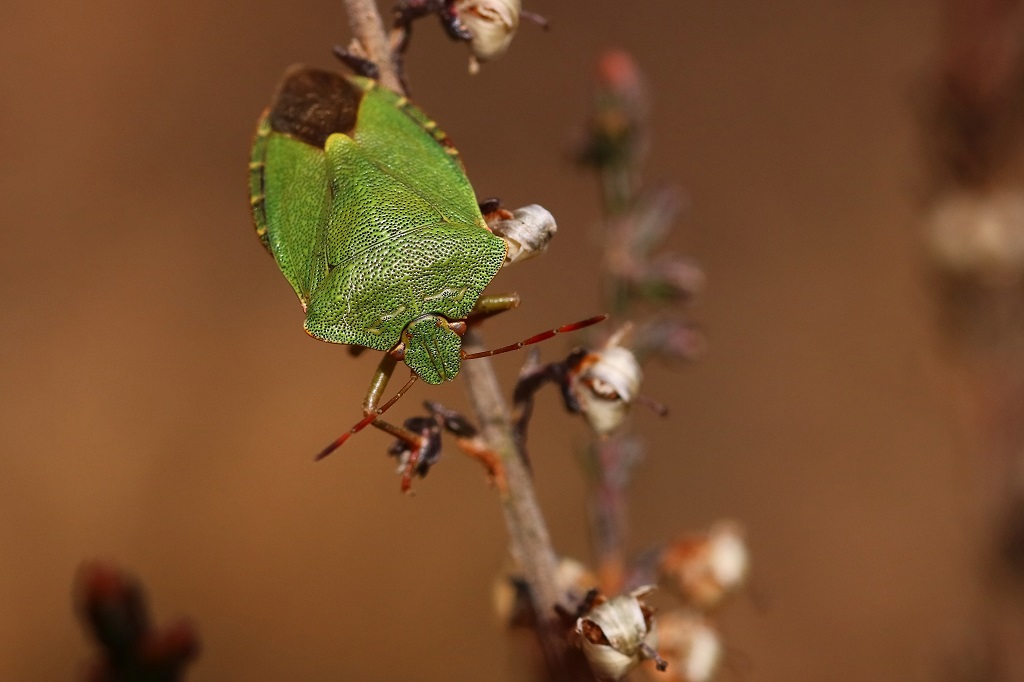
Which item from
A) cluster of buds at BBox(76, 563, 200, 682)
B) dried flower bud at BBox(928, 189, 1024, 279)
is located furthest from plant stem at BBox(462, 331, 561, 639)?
dried flower bud at BBox(928, 189, 1024, 279)

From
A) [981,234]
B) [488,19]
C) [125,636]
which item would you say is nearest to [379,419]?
[125,636]

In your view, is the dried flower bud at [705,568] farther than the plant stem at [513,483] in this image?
Yes

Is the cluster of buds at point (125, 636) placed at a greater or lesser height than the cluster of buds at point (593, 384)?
lesser

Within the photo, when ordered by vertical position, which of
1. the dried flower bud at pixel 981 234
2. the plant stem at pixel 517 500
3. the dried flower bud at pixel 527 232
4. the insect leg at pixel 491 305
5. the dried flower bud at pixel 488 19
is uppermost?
the dried flower bud at pixel 488 19

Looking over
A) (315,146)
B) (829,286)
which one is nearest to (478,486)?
(829,286)

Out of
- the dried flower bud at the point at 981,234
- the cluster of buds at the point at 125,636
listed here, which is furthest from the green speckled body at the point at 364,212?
the dried flower bud at the point at 981,234

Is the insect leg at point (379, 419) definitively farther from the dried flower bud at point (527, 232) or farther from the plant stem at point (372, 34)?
the plant stem at point (372, 34)

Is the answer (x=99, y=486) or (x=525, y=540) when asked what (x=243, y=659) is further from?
(x=525, y=540)
